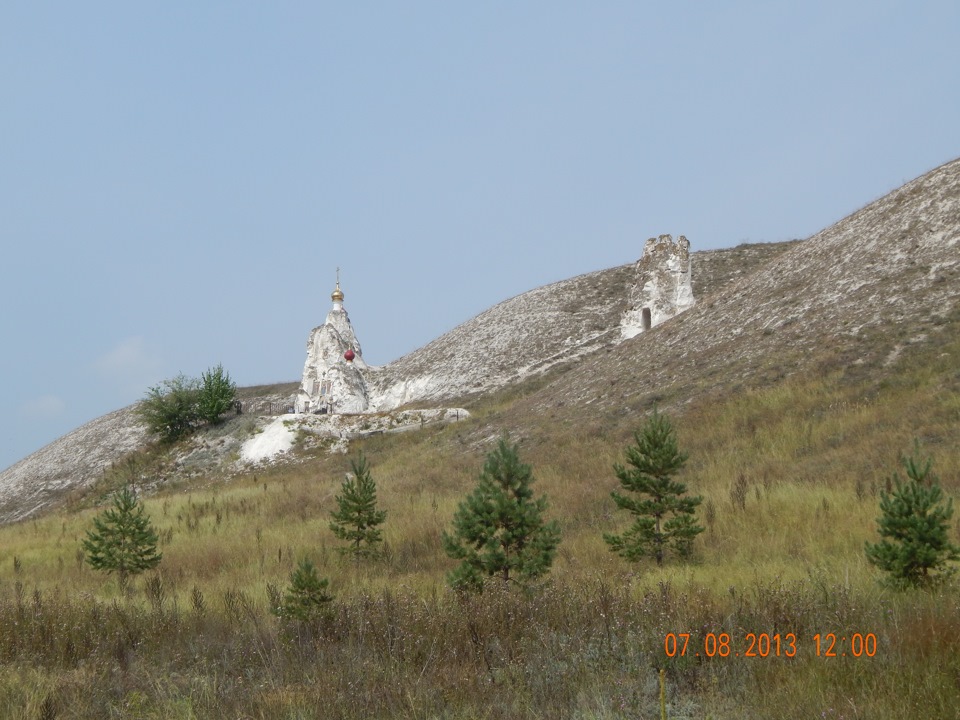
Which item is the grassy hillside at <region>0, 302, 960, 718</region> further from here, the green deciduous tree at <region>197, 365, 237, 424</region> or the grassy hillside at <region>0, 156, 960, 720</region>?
the green deciduous tree at <region>197, 365, 237, 424</region>

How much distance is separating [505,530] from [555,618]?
9.69 feet

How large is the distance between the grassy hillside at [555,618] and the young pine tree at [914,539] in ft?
0.98

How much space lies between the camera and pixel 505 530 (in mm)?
10648

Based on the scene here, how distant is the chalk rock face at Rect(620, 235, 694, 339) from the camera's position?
3975 centimetres

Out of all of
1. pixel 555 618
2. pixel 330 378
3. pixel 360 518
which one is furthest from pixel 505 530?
pixel 330 378

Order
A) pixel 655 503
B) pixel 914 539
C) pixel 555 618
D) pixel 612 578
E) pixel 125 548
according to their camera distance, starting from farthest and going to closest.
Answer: pixel 125 548
pixel 655 503
pixel 612 578
pixel 914 539
pixel 555 618

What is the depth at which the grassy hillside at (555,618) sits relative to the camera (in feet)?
18.9

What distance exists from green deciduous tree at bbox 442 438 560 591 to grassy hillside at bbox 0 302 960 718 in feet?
1.70

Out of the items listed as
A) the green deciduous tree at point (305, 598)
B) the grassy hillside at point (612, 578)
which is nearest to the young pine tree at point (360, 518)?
the grassy hillside at point (612, 578)

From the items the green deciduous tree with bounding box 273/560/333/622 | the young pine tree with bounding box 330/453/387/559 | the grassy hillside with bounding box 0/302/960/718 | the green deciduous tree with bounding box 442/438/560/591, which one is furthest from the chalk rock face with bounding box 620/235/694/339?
the green deciduous tree with bounding box 273/560/333/622

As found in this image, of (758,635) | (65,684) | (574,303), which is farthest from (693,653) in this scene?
(574,303)

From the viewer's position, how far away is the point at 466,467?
2388 cm

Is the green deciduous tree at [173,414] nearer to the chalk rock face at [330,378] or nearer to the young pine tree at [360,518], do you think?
the chalk rock face at [330,378]
